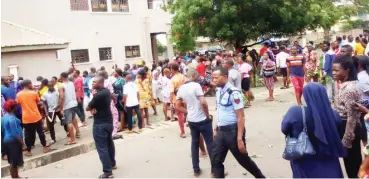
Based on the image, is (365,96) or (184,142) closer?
(365,96)

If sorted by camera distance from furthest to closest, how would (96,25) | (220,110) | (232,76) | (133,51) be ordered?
(133,51) → (96,25) → (232,76) → (220,110)

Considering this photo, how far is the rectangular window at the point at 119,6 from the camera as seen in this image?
73.5 feet

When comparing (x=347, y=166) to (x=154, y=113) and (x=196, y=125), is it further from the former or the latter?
(x=154, y=113)

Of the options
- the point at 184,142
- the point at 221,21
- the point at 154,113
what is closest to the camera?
the point at 184,142

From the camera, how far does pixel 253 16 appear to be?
16438mm

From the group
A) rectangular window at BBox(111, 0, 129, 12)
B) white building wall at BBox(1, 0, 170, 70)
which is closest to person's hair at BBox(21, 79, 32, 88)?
white building wall at BBox(1, 0, 170, 70)

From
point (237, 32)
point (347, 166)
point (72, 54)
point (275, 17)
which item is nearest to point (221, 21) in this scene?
point (237, 32)

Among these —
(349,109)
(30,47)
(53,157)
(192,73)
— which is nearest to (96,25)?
(30,47)

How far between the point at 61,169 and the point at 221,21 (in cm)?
1066

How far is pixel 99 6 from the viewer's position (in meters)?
21.7

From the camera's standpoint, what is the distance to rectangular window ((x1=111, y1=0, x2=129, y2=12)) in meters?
22.4

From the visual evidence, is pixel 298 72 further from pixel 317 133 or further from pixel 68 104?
pixel 317 133

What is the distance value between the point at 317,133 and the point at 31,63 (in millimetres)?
14244

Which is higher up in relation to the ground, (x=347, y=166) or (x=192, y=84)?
(x=192, y=84)
